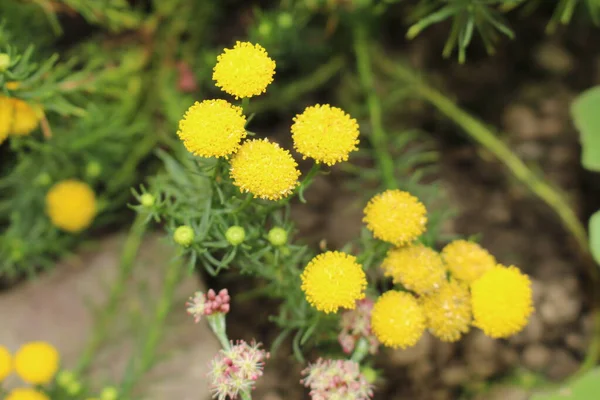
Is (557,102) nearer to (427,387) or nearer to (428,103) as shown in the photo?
(428,103)

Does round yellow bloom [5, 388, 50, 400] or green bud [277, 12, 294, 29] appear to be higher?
green bud [277, 12, 294, 29]

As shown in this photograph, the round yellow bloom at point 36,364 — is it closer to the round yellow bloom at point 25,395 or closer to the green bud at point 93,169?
the round yellow bloom at point 25,395

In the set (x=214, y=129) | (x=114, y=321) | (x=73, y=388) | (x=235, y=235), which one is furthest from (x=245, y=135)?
(x=114, y=321)

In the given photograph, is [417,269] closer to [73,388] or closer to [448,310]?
[448,310]

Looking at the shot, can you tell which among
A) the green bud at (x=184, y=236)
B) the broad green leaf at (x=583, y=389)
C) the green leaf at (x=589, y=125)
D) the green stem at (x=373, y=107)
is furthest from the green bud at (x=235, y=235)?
the green leaf at (x=589, y=125)

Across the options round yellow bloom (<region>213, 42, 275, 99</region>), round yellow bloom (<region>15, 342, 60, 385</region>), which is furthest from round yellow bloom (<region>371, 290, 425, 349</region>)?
round yellow bloom (<region>15, 342, 60, 385</region>)

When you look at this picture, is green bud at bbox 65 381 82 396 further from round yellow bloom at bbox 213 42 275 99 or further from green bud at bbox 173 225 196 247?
round yellow bloom at bbox 213 42 275 99

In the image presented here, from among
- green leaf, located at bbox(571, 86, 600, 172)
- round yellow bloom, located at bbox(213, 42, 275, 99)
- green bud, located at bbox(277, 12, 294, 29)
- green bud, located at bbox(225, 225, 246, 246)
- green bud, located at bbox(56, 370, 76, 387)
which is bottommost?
green bud, located at bbox(56, 370, 76, 387)
